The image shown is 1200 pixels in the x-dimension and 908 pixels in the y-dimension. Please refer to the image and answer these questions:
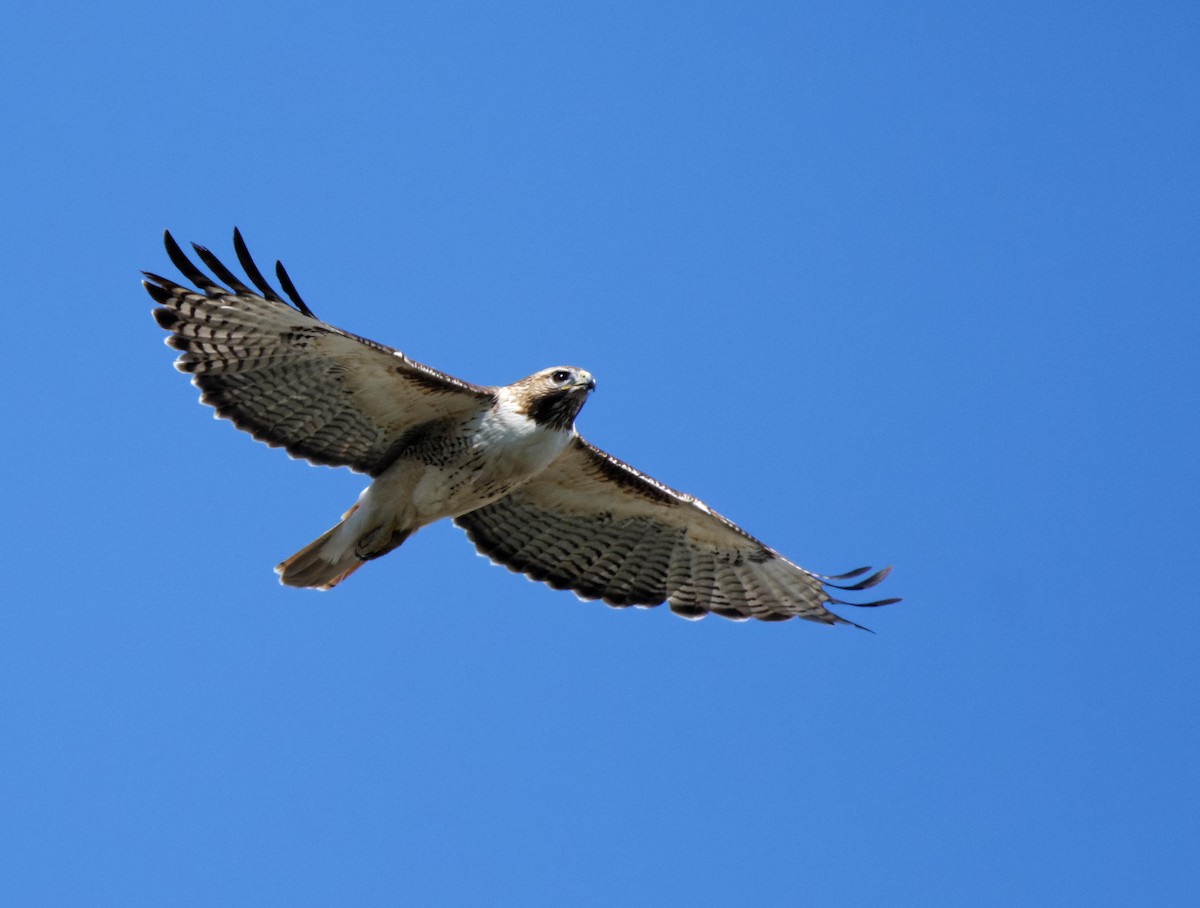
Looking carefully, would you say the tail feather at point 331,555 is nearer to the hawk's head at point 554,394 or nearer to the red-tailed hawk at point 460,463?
the red-tailed hawk at point 460,463

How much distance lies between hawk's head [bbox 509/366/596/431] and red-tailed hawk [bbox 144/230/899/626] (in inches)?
0.4

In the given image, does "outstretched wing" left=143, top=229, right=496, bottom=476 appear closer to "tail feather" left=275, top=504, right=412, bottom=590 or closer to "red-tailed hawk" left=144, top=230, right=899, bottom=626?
"red-tailed hawk" left=144, top=230, right=899, bottom=626

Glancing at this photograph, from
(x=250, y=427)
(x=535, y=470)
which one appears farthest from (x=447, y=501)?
(x=250, y=427)

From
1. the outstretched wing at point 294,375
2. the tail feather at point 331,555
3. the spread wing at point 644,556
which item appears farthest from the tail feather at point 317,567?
the spread wing at point 644,556

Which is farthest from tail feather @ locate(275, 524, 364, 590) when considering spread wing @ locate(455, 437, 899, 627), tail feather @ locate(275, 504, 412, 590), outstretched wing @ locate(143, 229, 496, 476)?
spread wing @ locate(455, 437, 899, 627)

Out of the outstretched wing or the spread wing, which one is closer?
the outstretched wing

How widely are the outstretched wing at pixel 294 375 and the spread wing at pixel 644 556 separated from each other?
4.42ft

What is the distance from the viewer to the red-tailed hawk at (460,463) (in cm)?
1223

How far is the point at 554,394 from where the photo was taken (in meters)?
12.4

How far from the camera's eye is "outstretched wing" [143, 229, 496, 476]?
1207 centimetres

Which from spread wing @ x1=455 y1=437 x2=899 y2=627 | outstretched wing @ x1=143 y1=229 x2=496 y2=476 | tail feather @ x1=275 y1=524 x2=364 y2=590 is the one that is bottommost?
tail feather @ x1=275 y1=524 x2=364 y2=590

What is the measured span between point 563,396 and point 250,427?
226 centimetres

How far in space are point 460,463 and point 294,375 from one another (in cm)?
134

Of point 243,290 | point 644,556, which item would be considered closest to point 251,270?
point 243,290
